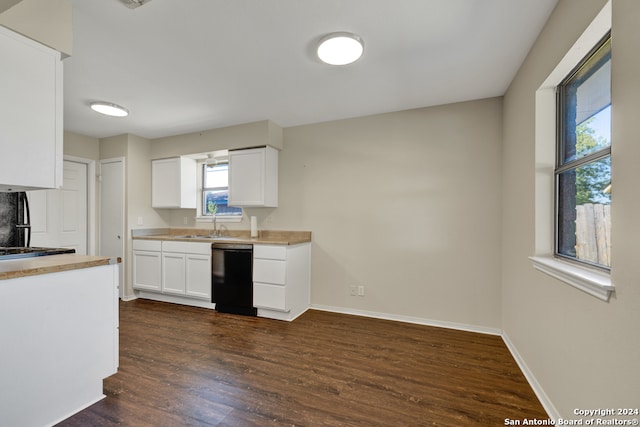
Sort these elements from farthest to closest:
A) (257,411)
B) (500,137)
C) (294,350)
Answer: (500,137) < (294,350) < (257,411)

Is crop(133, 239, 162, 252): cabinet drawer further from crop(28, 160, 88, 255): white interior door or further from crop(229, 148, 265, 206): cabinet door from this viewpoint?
crop(229, 148, 265, 206): cabinet door

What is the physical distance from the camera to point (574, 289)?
1412 millimetres

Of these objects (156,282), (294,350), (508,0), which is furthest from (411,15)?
(156,282)

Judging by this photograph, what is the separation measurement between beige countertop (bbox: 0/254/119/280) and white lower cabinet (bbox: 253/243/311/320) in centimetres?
164

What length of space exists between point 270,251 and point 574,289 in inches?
103

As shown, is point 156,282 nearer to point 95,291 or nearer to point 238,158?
point 238,158

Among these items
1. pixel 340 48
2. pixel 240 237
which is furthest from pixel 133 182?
pixel 340 48

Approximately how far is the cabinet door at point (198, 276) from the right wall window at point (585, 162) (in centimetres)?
354

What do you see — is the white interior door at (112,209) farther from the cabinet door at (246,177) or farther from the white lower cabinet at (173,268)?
the cabinet door at (246,177)

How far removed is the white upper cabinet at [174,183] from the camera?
416 centimetres

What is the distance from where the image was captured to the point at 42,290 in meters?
1.47

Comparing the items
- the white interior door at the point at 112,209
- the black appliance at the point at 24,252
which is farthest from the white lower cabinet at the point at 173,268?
the black appliance at the point at 24,252

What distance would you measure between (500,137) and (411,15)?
1.74m

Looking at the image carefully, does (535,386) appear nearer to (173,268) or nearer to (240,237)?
(240,237)
